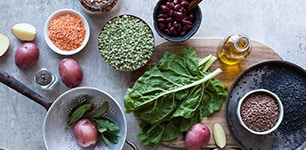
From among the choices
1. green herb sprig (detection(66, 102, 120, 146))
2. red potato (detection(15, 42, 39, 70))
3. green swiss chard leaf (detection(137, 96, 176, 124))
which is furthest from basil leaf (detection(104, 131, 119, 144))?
red potato (detection(15, 42, 39, 70))

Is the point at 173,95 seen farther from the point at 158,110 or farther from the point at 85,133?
the point at 85,133

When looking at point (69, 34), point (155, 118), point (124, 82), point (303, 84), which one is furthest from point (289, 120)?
point (69, 34)

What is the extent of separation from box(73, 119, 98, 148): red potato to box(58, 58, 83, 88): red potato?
120mm

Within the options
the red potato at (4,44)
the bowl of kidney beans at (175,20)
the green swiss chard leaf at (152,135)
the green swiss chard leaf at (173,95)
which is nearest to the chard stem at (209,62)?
the green swiss chard leaf at (173,95)

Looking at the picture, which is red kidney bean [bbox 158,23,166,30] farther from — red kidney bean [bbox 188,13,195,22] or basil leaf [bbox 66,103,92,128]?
basil leaf [bbox 66,103,92,128]

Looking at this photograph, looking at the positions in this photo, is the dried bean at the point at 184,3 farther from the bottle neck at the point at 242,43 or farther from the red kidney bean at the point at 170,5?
the bottle neck at the point at 242,43

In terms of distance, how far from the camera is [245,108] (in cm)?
144

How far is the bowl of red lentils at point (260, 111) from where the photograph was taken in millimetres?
1423

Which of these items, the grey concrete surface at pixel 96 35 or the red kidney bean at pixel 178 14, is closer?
the red kidney bean at pixel 178 14

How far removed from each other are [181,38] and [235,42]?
16 cm

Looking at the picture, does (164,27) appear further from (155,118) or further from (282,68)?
(282,68)

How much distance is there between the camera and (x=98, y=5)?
1482 millimetres

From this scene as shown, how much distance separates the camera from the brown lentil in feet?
4.67

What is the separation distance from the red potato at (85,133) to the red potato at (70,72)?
0.39 feet
